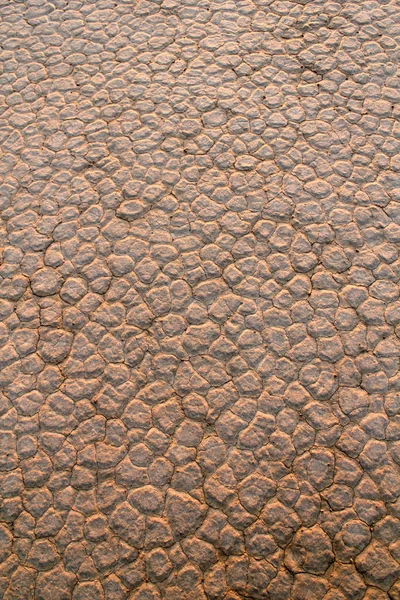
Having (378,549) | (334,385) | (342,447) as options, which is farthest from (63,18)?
(378,549)

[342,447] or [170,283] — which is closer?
[342,447]

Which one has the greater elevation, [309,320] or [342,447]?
[309,320]

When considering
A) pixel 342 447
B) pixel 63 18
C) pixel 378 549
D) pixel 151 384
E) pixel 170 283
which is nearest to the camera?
pixel 378 549

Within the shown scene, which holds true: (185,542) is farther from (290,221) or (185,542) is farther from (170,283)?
(290,221)

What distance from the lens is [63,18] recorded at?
9.55 ft

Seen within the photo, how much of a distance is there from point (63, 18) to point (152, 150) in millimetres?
1063

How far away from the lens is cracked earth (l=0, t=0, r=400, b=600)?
5.61 ft

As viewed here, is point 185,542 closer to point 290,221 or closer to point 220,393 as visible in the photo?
point 220,393

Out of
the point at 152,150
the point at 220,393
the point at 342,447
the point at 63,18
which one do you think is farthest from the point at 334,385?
the point at 63,18

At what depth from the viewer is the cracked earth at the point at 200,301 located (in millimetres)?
1710

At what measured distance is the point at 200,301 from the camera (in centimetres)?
210

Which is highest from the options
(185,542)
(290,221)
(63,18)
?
(63,18)

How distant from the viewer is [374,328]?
2025mm

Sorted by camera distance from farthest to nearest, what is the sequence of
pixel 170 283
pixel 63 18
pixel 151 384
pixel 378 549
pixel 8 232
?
pixel 63 18
pixel 8 232
pixel 170 283
pixel 151 384
pixel 378 549
